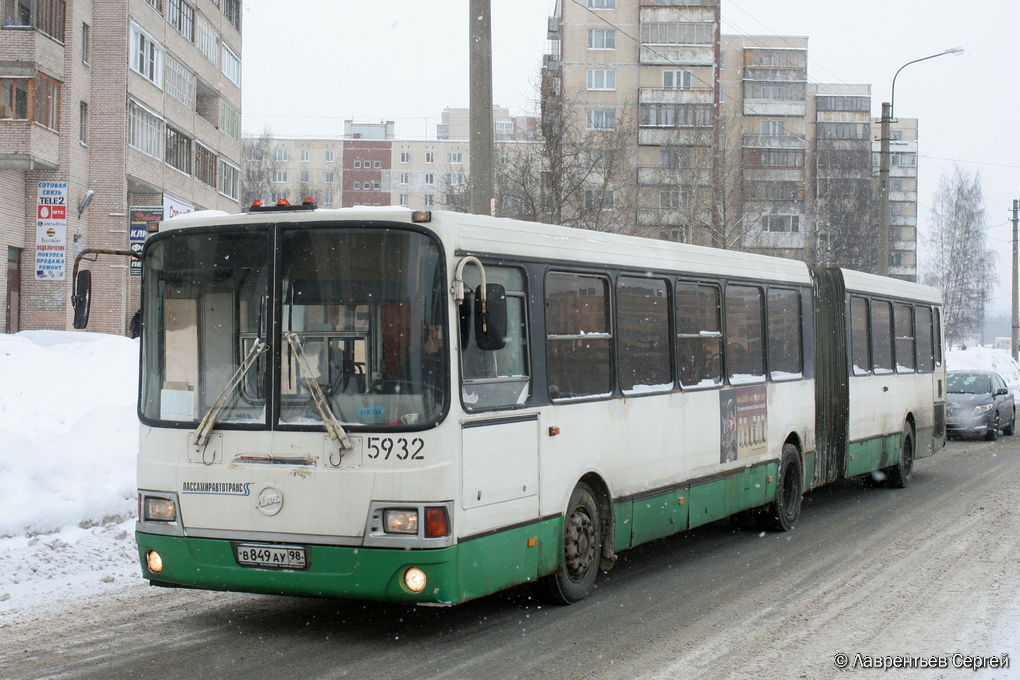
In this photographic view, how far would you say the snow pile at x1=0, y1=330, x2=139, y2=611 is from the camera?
9.32 meters

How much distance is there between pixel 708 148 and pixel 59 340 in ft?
116

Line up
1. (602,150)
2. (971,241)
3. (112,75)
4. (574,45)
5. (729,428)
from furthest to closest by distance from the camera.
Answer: (971,241)
(574,45)
(112,75)
(602,150)
(729,428)

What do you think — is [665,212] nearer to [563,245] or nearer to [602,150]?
[602,150]

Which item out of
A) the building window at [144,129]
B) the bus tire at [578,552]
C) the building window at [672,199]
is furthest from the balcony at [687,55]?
the bus tire at [578,552]

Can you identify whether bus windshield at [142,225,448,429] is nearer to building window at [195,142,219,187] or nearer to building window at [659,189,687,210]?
building window at [195,142,219,187]

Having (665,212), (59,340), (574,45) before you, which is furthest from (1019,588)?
(574,45)

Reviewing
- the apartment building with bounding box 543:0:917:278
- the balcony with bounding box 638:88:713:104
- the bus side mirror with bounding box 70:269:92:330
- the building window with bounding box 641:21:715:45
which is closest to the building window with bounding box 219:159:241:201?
the apartment building with bounding box 543:0:917:278

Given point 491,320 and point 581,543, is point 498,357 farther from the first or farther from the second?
point 581,543

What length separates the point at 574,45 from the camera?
76188 millimetres

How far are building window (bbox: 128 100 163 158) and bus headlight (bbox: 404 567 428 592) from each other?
37.0 metres

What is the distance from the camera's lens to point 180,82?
153 feet

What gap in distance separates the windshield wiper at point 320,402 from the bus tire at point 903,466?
37.1 ft

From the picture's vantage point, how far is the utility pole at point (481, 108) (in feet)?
42.0

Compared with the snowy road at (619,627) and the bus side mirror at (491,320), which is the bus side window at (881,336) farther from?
the bus side mirror at (491,320)
